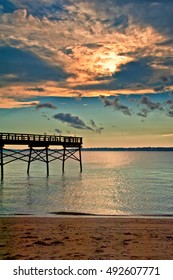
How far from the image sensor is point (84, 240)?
32.3 ft

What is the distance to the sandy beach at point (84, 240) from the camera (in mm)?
8348

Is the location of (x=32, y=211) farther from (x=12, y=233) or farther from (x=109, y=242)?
(x=109, y=242)

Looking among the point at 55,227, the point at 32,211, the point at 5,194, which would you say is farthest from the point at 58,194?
the point at 55,227

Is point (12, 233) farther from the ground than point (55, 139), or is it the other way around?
point (55, 139)

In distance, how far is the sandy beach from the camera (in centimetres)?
835

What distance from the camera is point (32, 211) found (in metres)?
18.8
